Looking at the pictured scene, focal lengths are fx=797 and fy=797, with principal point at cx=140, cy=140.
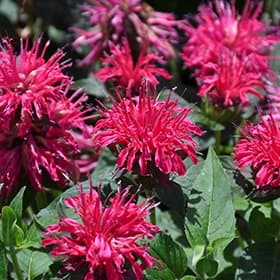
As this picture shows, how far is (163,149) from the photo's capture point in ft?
3.58

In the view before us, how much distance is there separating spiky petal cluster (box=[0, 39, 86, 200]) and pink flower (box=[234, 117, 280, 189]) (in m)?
0.25

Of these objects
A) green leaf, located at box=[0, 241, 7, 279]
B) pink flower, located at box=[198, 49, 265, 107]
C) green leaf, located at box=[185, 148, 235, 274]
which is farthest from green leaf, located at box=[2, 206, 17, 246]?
pink flower, located at box=[198, 49, 265, 107]

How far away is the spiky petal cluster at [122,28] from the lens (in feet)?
5.01

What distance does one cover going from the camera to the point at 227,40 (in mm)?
1463

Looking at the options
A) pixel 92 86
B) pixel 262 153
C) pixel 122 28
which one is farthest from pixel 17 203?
pixel 122 28

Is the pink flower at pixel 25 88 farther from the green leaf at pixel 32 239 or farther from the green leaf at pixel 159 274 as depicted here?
the green leaf at pixel 159 274

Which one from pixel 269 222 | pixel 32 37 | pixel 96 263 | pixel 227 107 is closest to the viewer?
pixel 96 263

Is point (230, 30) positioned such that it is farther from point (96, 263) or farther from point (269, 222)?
point (96, 263)

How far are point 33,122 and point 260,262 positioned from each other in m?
0.38

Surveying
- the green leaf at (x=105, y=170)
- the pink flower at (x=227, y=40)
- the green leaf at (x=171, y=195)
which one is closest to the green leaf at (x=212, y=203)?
the green leaf at (x=171, y=195)

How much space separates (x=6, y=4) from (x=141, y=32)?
2.22ft

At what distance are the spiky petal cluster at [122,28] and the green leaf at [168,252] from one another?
1.81 ft

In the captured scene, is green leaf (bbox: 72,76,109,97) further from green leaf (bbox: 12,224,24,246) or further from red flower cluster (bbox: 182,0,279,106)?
green leaf (bbox: 12,224,24,246)

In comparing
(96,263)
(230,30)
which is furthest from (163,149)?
(230,30)
